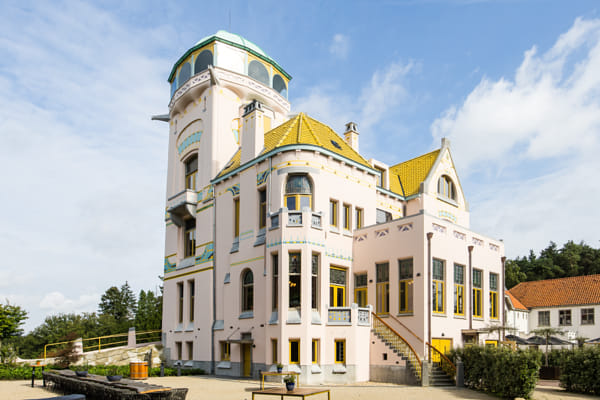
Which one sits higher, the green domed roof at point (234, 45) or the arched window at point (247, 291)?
the green domed roof at point (234, 45)

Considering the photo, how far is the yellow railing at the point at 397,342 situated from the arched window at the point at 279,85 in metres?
16.3

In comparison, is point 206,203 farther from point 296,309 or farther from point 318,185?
point 296,309

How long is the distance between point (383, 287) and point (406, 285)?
1.32 metres

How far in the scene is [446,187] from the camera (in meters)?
32.7

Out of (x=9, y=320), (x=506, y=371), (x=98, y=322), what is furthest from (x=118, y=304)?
(x=506, y=371)

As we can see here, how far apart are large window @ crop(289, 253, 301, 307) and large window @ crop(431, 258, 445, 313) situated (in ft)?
19.9

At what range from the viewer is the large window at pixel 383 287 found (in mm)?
25109

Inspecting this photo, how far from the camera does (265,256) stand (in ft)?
79.2

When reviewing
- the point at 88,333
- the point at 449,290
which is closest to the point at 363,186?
the point at 449,290

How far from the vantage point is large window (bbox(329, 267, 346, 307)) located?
996 inches

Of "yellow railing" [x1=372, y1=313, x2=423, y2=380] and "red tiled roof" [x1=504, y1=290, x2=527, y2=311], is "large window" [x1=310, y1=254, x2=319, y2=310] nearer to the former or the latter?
"yellow railing" [x1=372, y1=313, x2=423, y2=380]

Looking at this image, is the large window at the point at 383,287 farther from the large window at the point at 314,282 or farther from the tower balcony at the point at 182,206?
the tower balcony at the point at 182,206

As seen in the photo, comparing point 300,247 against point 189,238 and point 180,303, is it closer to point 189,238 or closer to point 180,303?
point 189,238

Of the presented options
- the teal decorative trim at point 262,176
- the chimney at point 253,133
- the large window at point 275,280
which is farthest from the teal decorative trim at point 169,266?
the large window at point 275,280
